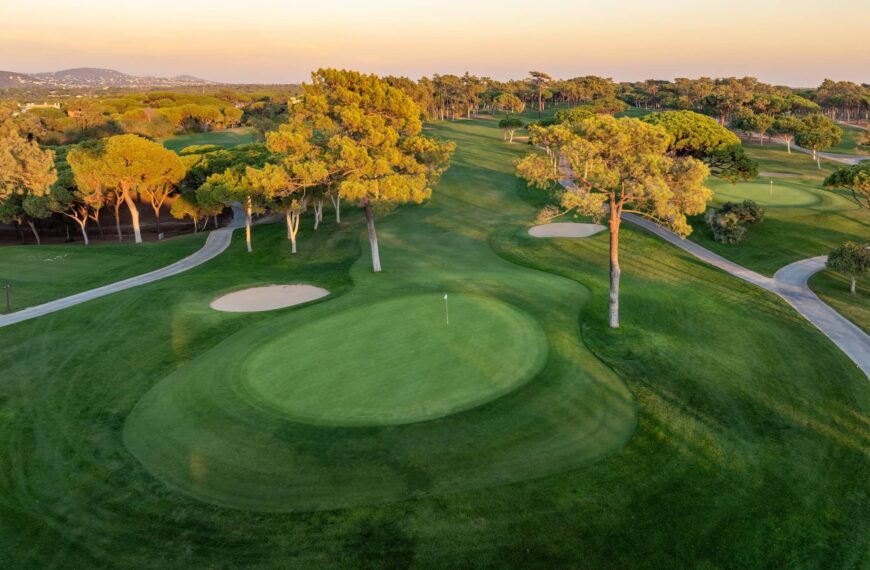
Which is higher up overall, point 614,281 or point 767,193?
point 767,193

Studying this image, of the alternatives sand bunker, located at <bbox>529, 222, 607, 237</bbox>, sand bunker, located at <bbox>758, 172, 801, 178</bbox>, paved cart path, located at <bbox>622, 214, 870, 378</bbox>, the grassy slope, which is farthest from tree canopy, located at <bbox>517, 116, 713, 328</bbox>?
sand bunker, located at <bbox>758, 172, 801, 178</bbox>

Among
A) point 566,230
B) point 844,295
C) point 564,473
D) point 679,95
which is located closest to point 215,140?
point 566,230

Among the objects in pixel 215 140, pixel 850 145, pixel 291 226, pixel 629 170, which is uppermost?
pixel 215 140

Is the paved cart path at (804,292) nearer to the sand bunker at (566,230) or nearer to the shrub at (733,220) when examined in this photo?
the shrub at (733,220)

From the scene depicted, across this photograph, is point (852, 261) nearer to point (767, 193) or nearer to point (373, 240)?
point (767, 193)

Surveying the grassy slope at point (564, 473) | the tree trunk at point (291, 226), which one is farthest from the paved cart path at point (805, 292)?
the tree trunk at point (291, 226)

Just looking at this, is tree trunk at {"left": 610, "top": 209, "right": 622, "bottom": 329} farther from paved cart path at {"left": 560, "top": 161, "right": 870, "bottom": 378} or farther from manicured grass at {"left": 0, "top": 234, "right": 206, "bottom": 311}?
manicured grass at {"left": 0, "top": 234, "right": 206, "bottom": 311}
